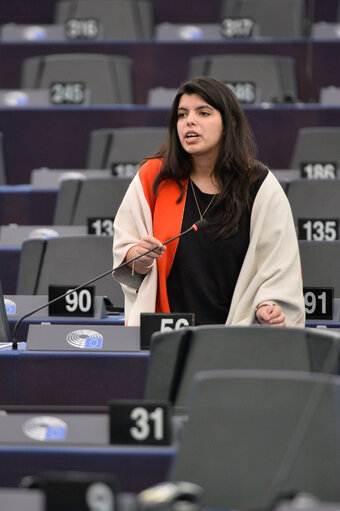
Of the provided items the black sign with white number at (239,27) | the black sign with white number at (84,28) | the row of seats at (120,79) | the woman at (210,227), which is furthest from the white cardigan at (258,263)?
the black sign with white number at (84,28)

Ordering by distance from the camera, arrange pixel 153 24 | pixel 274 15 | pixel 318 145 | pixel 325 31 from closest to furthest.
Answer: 1. pixel 318 145
2. pixel 325 31
3. pixel 274 15
4. pixel 153 24

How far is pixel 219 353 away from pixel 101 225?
1.74 metres

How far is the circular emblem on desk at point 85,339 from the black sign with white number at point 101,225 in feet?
3.85

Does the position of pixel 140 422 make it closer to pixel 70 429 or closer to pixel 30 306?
pixel 70 429

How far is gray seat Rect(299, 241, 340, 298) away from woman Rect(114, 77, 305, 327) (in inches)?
9.9

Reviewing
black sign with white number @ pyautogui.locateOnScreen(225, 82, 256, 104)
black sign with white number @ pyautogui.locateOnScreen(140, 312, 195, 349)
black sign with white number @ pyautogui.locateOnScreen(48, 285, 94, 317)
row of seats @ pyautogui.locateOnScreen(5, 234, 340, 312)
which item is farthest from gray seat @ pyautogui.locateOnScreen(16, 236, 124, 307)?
black sign with white number @ pyautogui.locateOnScreen(225, 82, 256, 104)

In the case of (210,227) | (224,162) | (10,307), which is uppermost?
(224,162)

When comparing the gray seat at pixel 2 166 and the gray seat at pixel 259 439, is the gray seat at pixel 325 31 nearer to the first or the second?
the gray seat at pixel 2 166

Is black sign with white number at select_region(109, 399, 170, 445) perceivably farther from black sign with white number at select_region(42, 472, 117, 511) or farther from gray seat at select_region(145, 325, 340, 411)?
black sign with white number at select_region(42, 472, 117, 511)

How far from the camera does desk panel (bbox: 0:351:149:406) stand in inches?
94.9

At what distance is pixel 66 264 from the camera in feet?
11.0

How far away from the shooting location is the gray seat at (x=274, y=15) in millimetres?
6156

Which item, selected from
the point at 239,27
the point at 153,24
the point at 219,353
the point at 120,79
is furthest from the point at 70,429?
the point at 153,24

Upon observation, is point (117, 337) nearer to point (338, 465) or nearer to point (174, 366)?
point (174, 366)
